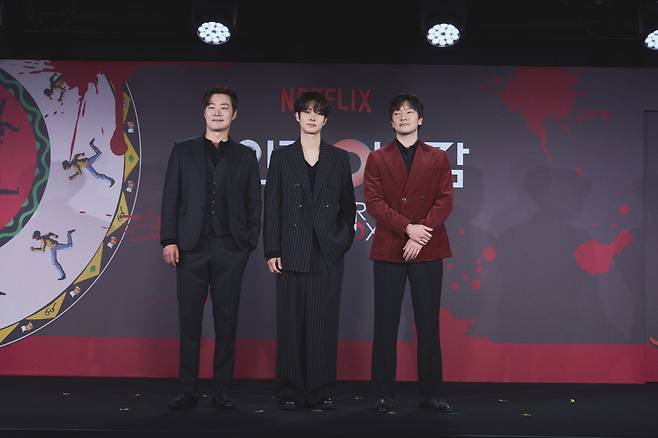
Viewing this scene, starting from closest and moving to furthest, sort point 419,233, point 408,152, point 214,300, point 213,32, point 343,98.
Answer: point 419,233
point 214,300
point 408,152
point 213,32
point 343,98

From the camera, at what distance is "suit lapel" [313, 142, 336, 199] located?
380 cm

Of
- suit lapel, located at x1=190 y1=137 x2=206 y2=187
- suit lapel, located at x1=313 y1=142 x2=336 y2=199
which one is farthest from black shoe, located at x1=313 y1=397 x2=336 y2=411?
suit lapel, located at x1=190 y1=137 x2=206 y2=187

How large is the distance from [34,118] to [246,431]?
2.90 m

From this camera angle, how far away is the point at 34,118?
492cm

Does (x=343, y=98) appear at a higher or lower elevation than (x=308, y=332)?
higher

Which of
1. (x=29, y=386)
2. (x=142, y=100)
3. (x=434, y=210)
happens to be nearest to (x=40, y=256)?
(x=29, y=386)

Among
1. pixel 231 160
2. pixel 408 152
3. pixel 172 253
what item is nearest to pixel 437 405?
pixel 408 152

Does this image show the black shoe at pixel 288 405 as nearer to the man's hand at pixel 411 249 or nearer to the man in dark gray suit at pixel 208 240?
the man in dark gray suit at pixel 208 240

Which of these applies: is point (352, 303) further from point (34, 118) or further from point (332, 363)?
point (34, 118)

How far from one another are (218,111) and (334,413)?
172cm

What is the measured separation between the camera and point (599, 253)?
4.79 m

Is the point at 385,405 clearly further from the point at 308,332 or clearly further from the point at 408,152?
the point at 408,152

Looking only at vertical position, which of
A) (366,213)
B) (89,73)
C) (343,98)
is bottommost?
(366,213)

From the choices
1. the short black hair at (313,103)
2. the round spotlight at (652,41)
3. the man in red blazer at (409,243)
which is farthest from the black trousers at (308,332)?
the round spotlight at (652,41)
